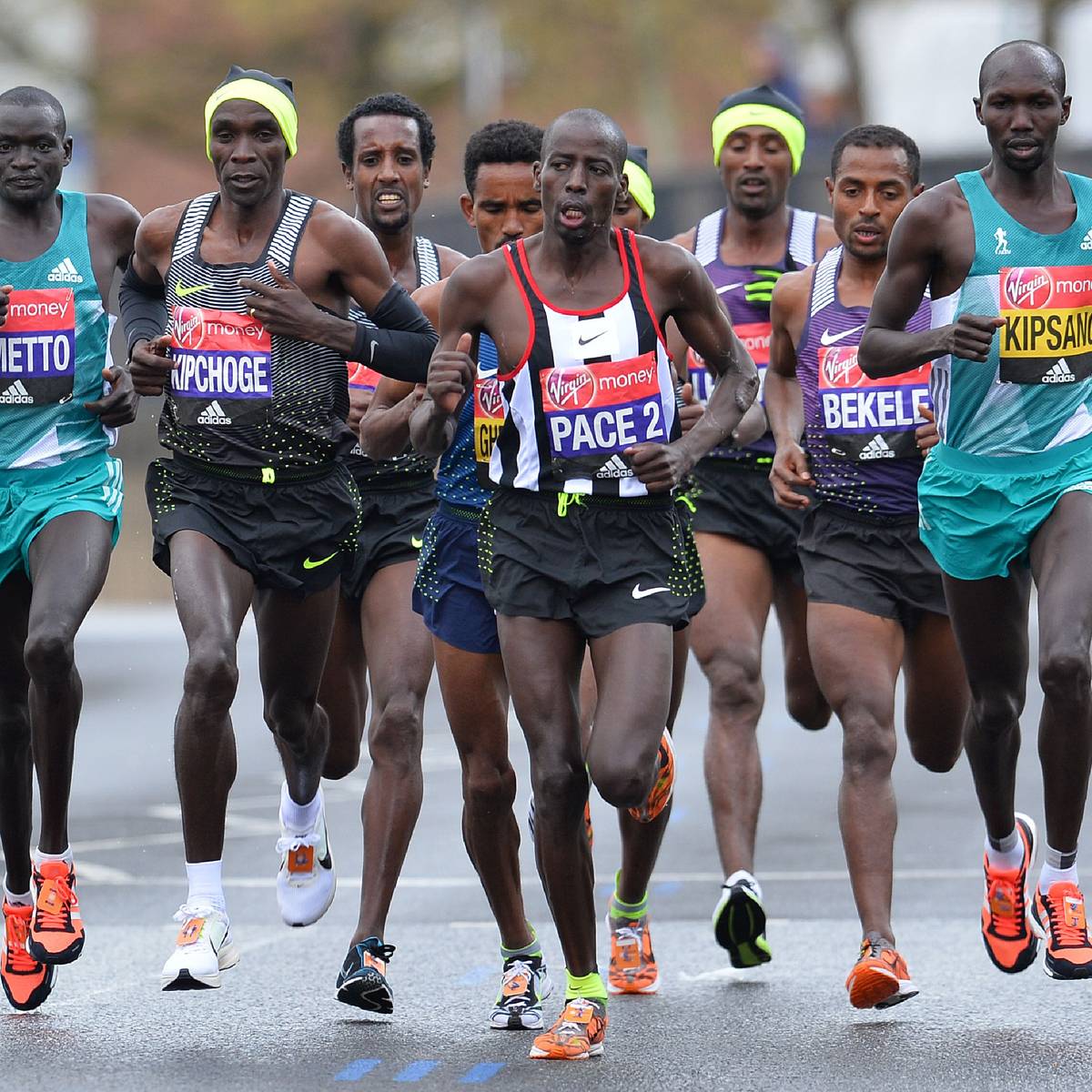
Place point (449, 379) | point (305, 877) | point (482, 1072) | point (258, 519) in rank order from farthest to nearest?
point (305, 877), point (258, 519), point (449, 379), point (482, 1072)

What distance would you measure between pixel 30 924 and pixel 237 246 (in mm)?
2240

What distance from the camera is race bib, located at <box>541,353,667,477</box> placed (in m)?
6.93

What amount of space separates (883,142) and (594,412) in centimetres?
211

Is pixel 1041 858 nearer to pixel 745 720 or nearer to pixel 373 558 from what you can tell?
pixel 745 720

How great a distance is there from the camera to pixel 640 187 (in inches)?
357

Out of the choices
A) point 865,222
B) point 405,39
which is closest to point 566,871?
point 865,222

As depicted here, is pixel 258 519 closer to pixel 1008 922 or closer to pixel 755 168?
pixel 1008 922

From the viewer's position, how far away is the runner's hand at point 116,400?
778 centimetres

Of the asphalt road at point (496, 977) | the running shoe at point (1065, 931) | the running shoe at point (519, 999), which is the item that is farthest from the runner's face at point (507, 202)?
the running shoe at point (1065, 931)

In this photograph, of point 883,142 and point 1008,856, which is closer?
point 1008,856

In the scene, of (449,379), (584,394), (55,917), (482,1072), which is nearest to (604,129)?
(584,394)

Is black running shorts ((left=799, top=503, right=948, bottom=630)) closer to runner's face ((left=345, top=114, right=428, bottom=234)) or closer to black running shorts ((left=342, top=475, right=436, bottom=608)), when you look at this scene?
black running shorts ((left=342, top=475, right=436, bottom=608))

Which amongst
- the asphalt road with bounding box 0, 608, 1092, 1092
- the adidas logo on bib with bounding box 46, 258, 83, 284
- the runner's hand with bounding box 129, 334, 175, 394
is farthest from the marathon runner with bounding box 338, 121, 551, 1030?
the adidas logo on bib with bounding box 46, 258, 83, 284

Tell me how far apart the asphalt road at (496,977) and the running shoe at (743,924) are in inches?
4.2
